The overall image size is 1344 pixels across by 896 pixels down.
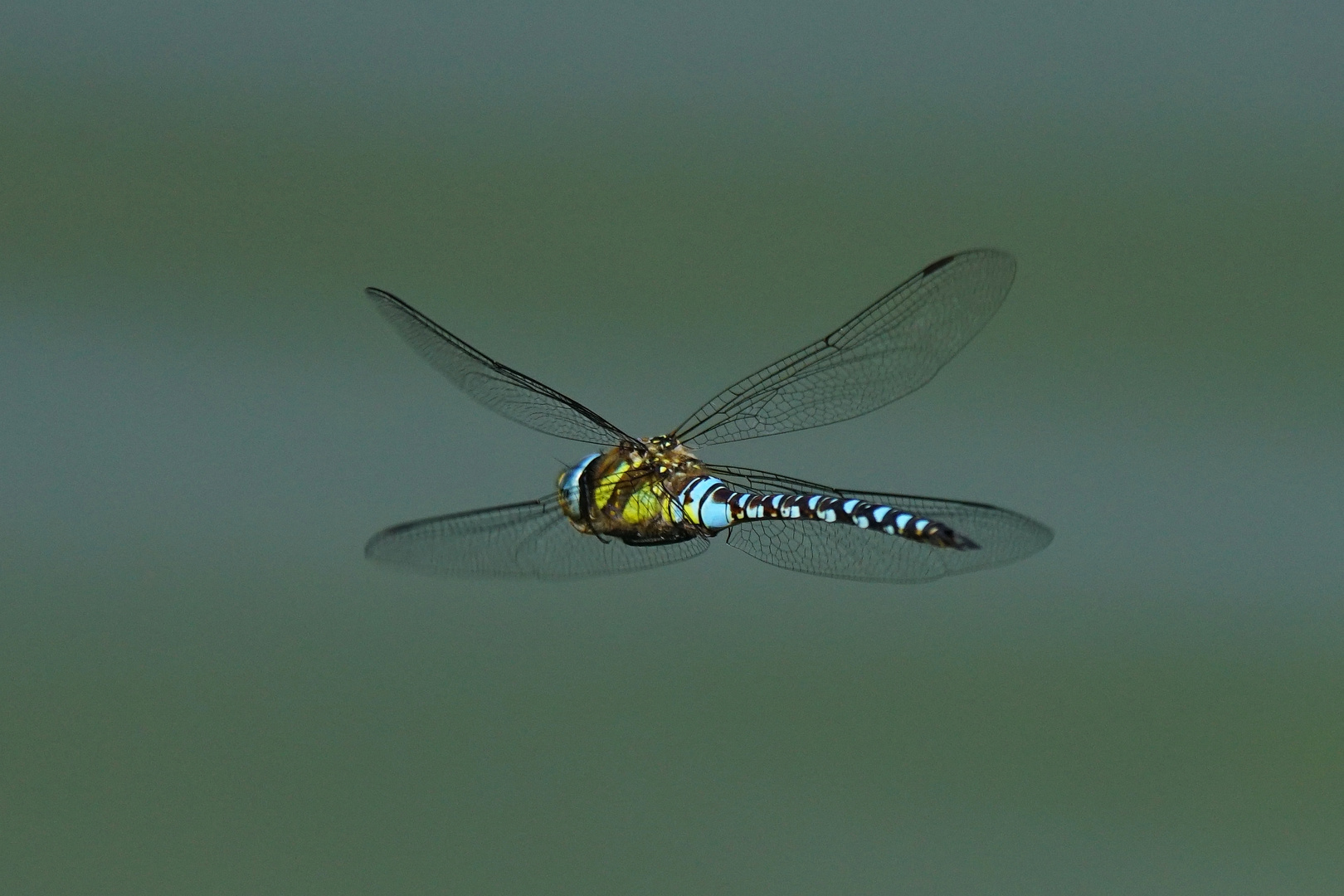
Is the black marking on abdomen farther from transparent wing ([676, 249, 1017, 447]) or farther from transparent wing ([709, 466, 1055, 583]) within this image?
transparent wing ([676, 249, 1017, 447])

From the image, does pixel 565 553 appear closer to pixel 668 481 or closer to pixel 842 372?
pixel 668 481

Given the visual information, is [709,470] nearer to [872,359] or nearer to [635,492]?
[635,492]

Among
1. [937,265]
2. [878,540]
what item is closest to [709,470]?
[878,540]

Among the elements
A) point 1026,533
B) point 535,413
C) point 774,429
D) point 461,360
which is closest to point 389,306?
point 461,360

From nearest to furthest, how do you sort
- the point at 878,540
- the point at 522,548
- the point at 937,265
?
the point at 878,540 → the point at 937,265 → the point at 522,548

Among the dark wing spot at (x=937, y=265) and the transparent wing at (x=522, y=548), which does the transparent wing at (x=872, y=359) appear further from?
the transparent wing at (x=522, y=548)
